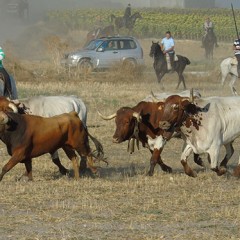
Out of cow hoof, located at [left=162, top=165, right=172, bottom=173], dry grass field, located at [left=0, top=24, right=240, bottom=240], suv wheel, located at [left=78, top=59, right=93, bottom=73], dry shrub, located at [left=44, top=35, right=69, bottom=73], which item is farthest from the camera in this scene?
dry shrub, located at [left=44, top=35, right=69, bottom=73]

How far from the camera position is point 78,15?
82.2 metres

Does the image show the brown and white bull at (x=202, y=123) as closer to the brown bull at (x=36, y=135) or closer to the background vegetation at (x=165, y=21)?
the brown bull at (x=36, y=135)

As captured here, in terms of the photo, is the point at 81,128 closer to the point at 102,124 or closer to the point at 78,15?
the point at 102,124

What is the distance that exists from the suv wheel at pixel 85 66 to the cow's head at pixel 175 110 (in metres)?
22.9

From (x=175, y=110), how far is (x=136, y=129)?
81 cm

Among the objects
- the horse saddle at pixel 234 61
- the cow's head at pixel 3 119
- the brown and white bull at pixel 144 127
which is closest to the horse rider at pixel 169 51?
the horse saddle at pixel 234 61

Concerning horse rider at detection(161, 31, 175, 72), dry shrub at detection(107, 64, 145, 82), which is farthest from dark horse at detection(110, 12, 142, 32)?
horse rider at detection(161, 31, 175, 72)

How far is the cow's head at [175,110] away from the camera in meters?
15.1

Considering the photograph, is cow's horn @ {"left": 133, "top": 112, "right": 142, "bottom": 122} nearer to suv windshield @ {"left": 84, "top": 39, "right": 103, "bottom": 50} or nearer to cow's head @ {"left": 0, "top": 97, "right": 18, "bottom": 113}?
cow's head @ {"left": 0, "top": 97, "right": 18, "bottom": 113}

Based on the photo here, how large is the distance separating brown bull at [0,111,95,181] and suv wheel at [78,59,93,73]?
2298cm

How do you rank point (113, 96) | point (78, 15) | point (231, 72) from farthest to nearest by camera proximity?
point (78, 15)
point (231, 72)
point (113, 96)

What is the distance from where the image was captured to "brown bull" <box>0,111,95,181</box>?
14.5m

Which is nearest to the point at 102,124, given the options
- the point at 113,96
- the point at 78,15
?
the point at 113,96

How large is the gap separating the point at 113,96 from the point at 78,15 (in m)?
53.9
